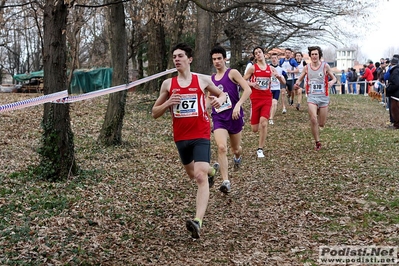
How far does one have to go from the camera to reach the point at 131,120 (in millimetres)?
18375

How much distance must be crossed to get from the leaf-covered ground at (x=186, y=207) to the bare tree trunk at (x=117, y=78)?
1.43 feet

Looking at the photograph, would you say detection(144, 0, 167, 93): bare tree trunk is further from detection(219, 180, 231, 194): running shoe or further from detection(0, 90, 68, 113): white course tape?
detection(219, 180, 231, 194): running shoe

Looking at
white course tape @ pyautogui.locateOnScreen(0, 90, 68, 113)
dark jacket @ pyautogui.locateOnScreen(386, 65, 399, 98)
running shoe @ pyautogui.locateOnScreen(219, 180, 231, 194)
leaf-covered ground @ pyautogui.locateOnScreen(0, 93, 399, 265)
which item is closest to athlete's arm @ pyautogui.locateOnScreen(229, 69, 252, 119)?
running shoe @ pyautogui.locateOnScreen(219, 180, 231, 194)

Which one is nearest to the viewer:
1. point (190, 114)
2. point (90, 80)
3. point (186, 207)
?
point (190, 114)

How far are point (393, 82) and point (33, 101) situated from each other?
13.0 m

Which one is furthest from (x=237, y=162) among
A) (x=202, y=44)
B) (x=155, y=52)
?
(x=155, y=52)

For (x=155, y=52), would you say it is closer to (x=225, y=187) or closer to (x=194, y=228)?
(x=225, y=187)

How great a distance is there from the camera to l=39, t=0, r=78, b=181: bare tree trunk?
8.70m

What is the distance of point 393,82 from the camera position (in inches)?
672

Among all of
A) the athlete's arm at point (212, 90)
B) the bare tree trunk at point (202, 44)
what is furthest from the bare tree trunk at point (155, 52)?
the athlete's arm at point (212, 90)

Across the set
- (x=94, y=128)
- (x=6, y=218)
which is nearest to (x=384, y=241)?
(x=6, y=218)

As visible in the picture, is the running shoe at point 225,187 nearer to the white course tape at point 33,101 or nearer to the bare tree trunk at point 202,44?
the white course tape at point 33,101

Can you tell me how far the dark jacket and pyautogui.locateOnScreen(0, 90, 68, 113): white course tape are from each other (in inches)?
462

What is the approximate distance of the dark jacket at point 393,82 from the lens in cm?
1691
